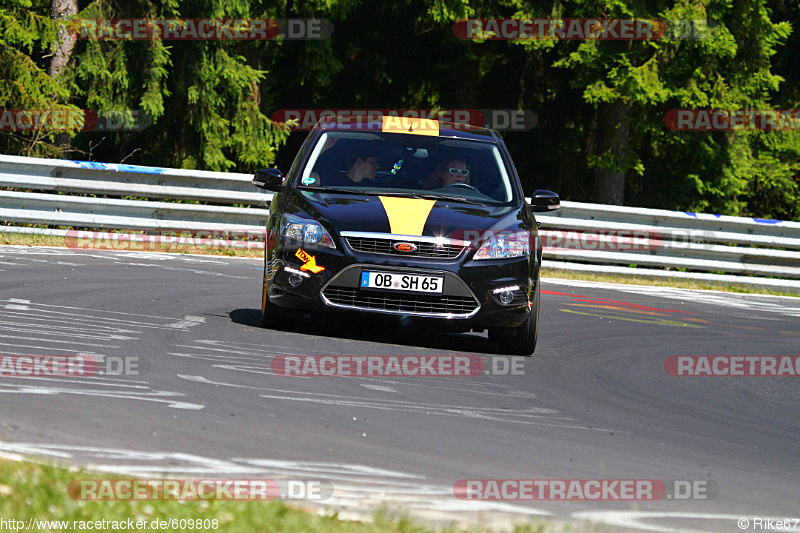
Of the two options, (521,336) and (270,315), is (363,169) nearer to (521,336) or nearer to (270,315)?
(270,315)

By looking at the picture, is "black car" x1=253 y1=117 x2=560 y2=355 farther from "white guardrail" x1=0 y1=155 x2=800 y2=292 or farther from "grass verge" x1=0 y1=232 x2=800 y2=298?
"white guardrail" x1=0 y1=155 x2=800 y2=292

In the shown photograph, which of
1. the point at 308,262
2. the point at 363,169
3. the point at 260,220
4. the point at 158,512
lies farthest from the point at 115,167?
the point at 158,512

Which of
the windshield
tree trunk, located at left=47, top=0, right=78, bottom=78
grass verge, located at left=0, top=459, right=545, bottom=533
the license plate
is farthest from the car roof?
tree trunk, located at left=47, top=0, right=78, bottom=78

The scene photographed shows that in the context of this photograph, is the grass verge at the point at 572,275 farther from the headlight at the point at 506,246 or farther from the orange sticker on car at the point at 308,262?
the headlight at the point at 506,246

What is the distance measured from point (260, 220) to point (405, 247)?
9008 mm

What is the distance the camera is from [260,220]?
17078mm

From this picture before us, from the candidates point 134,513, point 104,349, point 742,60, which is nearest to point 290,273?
point 104,349

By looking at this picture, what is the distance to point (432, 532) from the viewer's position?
4.10 meters

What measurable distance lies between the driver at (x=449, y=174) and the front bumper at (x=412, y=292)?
1.11 metres

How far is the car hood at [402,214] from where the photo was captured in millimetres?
8406

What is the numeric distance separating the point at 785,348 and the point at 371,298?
184 inches

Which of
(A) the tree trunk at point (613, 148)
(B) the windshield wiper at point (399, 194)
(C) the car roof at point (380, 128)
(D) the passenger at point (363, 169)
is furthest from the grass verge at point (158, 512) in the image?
(A) the tree trunk at point (613, 148)

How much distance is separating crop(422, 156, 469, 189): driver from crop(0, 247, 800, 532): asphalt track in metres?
1.24

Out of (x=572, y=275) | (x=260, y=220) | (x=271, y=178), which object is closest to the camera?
(x=271, y=178)
